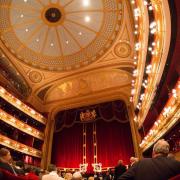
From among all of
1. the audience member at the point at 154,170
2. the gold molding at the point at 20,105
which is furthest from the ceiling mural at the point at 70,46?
the audience member at the point at 154,170

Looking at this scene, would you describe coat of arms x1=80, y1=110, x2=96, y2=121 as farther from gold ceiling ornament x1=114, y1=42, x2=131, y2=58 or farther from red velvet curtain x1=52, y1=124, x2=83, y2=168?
gold ceiling ornament x1=114, y1=42, x2=131, y2=58

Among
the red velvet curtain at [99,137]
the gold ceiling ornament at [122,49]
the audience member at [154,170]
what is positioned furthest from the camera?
the red velvet curtain at [99,137]

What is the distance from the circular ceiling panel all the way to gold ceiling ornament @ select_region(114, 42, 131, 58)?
0.60m

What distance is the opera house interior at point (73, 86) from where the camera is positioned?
47.5 ft

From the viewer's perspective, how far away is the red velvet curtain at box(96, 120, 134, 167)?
16.0 m

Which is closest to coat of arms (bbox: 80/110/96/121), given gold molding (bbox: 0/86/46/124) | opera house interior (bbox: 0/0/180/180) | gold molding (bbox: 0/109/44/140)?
opera house interior (bbox: 0/0/180/180)

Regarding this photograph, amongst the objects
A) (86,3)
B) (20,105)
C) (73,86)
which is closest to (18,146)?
(20,105)

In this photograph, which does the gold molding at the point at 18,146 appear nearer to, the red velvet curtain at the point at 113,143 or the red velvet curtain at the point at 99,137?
the red velvet curtain at the point at 99,137

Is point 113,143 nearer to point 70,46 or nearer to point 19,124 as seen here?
point 19,124

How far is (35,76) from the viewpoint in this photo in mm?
17734

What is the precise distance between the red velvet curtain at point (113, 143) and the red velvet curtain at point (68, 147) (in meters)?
1.65

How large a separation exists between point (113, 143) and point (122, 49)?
7379 millimetres

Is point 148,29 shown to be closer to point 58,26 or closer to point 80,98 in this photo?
point 58,26


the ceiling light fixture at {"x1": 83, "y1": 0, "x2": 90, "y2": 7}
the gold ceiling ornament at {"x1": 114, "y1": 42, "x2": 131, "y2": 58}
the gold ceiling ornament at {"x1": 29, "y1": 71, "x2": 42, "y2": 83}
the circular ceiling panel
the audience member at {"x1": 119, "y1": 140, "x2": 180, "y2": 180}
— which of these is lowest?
the audience member at {"x1": 119, "y1": 140, "x2": 180, "y2": 180}
